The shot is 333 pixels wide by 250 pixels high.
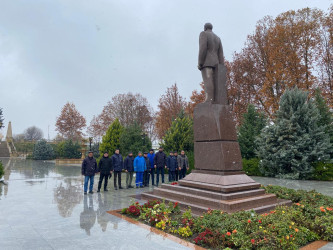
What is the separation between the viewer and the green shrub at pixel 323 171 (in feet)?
44.1

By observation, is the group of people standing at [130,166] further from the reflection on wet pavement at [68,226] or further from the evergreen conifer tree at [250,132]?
the evergreen conifer tree at [250,132]

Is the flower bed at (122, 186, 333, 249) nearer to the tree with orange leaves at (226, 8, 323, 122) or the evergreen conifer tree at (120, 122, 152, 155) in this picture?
the evergreen conifer tree at (120, 122, 152, 155)

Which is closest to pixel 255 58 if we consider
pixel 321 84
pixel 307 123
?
pixel 321 84

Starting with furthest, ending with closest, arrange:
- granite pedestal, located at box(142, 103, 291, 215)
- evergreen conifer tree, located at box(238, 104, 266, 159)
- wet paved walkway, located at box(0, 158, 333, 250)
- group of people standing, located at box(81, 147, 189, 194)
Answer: evergreen conifer tree, located at box(238, 104, 266, 159) < group of people standing, located at box(81, 147, 189, 194) < granite pedestal, located at box(142, 103, 291, 215) < wet paved walkway, located at box(0, 158, 333, 250)

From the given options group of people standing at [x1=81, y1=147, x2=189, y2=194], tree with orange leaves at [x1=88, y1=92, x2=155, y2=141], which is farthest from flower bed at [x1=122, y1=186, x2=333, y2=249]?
tree with orange leaves at [x1=88, y1=92, x2=155, y2=141]

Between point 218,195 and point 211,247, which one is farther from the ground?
point 218,195

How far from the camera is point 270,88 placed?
2142cm

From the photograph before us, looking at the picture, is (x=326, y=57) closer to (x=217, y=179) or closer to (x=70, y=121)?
(x=217, y=179)

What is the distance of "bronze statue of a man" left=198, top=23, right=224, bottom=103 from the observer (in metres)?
7.98

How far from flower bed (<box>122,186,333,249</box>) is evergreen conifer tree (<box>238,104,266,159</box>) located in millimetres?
11968

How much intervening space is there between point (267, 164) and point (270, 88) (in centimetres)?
869

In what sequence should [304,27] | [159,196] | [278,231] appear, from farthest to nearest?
[304,27]
[159,196]
[278,231]

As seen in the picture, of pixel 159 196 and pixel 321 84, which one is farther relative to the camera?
pixel 321 84

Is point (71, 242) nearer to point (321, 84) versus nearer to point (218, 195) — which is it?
point (218, 195)
